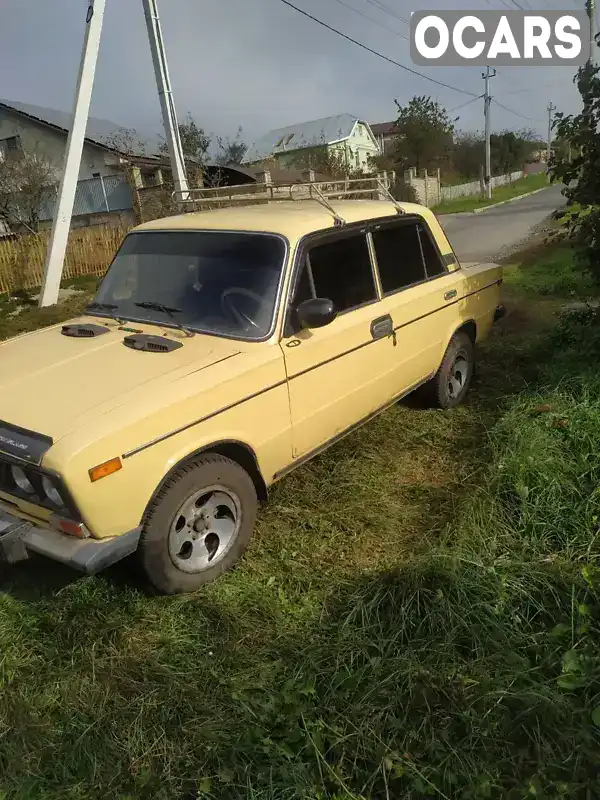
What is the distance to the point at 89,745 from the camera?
235cm

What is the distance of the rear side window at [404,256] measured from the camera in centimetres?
434

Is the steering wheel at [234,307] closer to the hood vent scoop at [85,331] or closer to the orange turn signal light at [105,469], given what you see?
the hood vent scoop at [85,331]

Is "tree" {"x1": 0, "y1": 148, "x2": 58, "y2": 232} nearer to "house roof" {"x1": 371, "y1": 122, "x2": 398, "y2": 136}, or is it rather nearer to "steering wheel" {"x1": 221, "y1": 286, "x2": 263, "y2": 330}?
"steering wheel" {"x1": 221, "y1": 286, "x2": 263, "y2": 330}

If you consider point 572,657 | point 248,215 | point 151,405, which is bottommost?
point 572,657

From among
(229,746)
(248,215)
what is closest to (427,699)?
(229,746)

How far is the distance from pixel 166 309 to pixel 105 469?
140 cm

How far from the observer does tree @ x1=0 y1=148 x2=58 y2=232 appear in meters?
→ 21.1

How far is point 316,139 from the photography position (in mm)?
46375

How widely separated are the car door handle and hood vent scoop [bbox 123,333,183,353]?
4.73 ft

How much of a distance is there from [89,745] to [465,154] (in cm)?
5815

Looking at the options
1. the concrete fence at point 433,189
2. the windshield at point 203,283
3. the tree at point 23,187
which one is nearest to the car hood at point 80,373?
the windshield at point 203,283

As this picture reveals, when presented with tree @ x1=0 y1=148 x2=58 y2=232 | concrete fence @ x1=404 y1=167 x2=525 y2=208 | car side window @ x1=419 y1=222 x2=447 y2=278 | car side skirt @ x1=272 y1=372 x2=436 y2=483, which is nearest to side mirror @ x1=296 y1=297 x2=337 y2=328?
car side skirt @ x1=272 y1=372 x2=436 y2=483

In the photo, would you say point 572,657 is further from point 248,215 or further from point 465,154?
point 465,154

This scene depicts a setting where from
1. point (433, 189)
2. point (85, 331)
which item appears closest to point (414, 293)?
point (85, 331)
